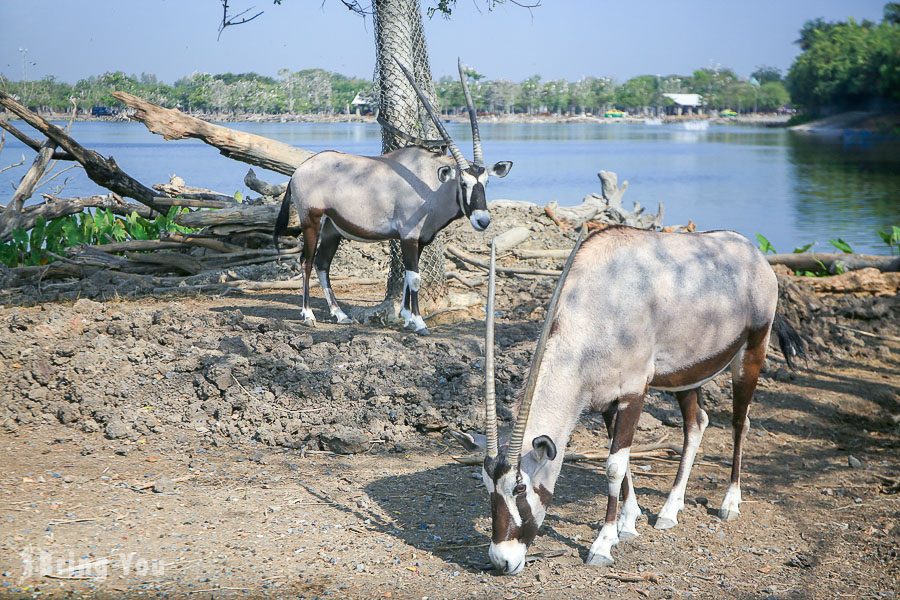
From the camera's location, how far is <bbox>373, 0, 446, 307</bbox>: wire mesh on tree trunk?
10.5 metres

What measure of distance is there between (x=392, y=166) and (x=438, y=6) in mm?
3263

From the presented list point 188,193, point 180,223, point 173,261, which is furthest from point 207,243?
point 188,193

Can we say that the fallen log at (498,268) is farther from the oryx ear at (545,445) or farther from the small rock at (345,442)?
the oryx ear at (545,445)

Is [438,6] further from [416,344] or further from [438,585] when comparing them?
[438,585]

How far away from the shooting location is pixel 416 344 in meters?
8.70

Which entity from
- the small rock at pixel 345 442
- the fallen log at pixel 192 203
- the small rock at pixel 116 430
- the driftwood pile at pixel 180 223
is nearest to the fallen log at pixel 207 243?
the driftwood pile at pixel 180 223

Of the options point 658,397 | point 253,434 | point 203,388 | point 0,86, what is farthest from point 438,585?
point 0,86

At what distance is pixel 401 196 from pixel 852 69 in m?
91.4

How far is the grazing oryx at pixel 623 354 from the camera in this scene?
191 inches

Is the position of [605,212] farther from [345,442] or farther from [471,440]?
[471,440]

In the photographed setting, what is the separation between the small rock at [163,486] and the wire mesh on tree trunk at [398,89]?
4480 millimetres

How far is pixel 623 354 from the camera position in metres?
5.29

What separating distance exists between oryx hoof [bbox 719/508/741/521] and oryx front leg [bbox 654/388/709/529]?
0.89 feet

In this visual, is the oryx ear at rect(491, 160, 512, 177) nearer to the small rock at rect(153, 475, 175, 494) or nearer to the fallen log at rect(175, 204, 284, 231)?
→ the fallen log at rect(175, 204, 284, 231)
